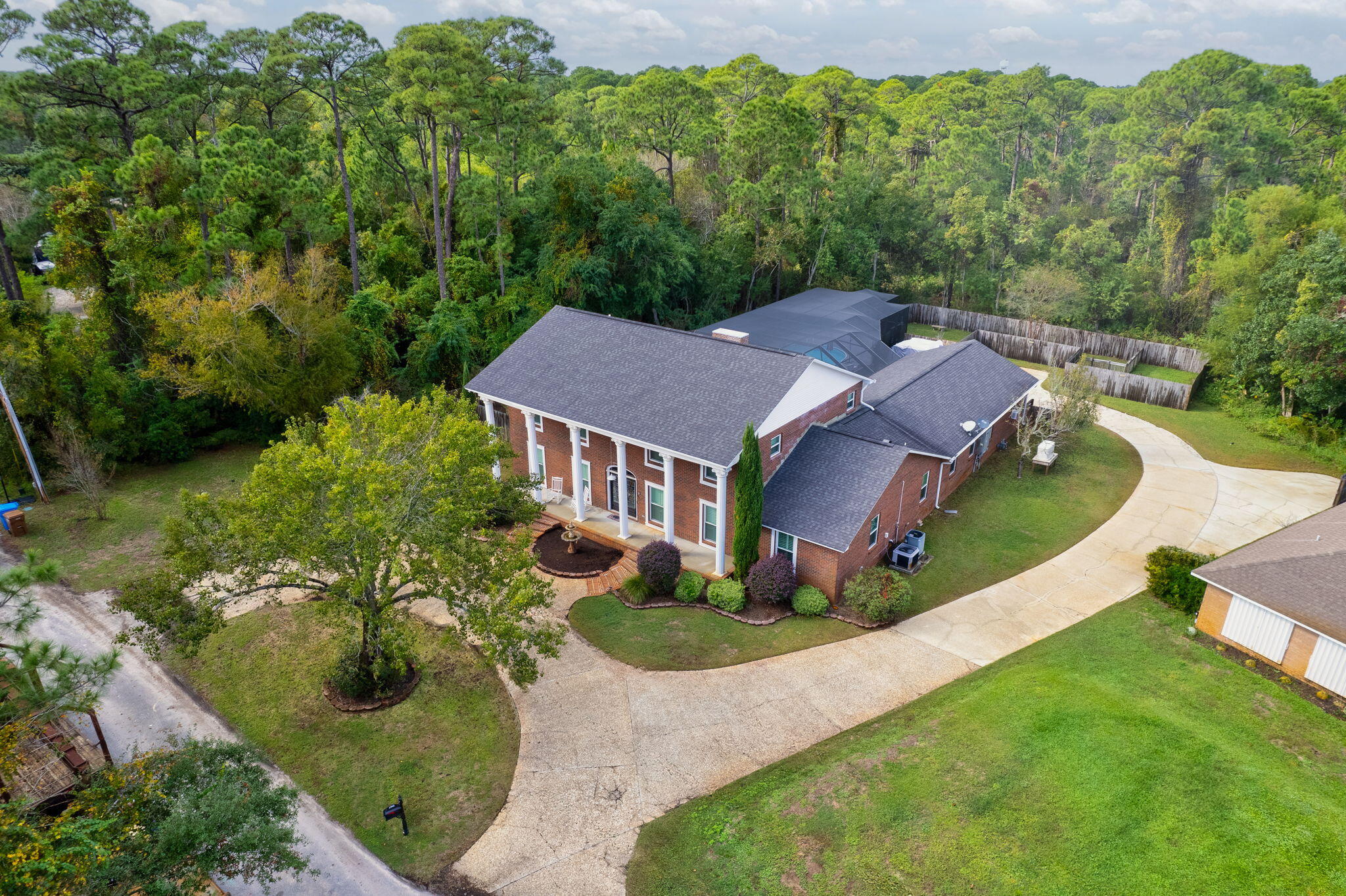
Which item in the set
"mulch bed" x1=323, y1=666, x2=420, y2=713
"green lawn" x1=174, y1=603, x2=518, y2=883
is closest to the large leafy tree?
"green lawn" x1=174, y1=603, x2=518, y2=883

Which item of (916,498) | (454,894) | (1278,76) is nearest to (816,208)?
(916,498)

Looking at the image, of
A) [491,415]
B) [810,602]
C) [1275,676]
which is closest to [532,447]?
[491,415]

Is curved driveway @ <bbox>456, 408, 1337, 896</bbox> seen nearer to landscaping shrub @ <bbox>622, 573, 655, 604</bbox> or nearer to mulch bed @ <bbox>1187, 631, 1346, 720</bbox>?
landscaping shrub @ <bbox>622, 573, 655, 604</bbox>

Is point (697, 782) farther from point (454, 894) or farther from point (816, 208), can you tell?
point (816, 208)

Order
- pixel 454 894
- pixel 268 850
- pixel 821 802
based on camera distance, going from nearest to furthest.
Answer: pixel 268 850 → pixel 454 894 → pixel 821 802

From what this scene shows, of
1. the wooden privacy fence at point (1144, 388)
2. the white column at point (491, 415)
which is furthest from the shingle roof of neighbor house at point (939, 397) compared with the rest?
the white column at point (491, 415)

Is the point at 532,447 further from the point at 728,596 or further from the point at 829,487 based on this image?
the point at 829,487

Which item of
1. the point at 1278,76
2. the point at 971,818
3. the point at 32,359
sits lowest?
the point at 971,818
